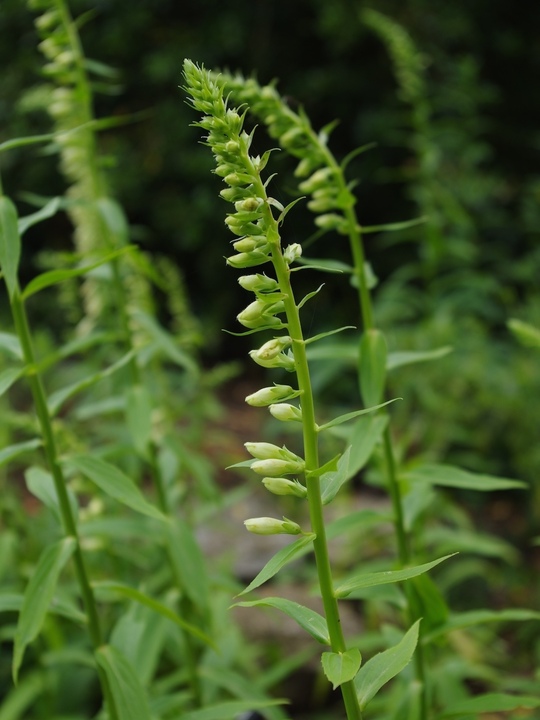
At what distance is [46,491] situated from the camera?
1833mm

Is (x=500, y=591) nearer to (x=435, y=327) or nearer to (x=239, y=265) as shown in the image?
(x=435, y=327)

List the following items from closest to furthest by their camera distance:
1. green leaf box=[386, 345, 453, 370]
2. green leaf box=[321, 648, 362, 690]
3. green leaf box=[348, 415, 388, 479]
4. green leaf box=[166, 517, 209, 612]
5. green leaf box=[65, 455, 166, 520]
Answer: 1. green leaf box=[321, 648, 362, 690]
2. green leaf box=[65, 455, 166, 520]
3. green leaf box=[348, 415, 388, 479]
4. green leaf box=[386, 345, 453, 370]
5. green leaf box=[166, 517, 209, 612]

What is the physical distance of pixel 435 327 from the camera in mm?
4266

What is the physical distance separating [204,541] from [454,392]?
162 centimetres

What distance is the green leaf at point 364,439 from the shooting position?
1745 millimetres

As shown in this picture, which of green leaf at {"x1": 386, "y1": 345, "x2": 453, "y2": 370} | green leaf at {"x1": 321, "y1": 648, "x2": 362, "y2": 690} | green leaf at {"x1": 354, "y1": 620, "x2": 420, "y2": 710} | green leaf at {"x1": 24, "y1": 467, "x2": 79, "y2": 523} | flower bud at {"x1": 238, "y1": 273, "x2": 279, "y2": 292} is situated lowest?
green leaf at {"x1": 354, "y1": 620, "x2": 420, "y2": 710}

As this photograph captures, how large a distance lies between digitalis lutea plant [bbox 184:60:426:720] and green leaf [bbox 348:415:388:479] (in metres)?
0.48

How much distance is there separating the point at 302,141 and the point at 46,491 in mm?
1011

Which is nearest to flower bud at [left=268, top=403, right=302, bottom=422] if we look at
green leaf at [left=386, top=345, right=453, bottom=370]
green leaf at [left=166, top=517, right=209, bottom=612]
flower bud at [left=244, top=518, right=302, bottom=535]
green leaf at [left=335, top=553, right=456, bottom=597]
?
flower bud at [left=244, top=518, right=302, bottom=535]

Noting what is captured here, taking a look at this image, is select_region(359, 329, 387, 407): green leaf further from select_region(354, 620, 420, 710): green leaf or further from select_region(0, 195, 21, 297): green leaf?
select_region(0, 195, 21, 297): green leaf

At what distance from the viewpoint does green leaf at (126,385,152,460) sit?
7.00 feet

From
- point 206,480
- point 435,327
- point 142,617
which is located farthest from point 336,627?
point 435,327

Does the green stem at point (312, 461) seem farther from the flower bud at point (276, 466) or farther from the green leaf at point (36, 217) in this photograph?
the green leaf at point (36, 217)

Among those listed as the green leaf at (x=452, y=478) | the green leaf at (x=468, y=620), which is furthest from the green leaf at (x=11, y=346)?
the green leaf at (x=468, y=620)
